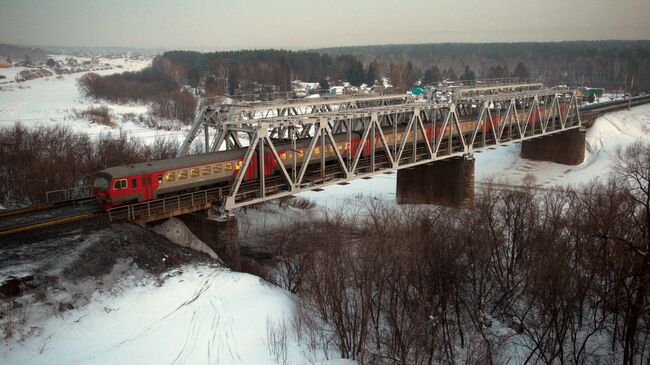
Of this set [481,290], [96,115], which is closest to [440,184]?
[481,290]

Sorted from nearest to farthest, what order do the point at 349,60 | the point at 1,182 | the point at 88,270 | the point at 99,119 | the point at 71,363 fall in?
1. the point at 71,363
2. the point at 88,270
3. the point at 1,182
4. the point at 99,119
5. the point at 349,60

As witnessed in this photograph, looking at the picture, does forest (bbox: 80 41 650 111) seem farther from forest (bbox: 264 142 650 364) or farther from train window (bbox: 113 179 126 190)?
forest (bbox: 264 142 650 364)

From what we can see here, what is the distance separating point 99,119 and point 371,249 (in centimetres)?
6400

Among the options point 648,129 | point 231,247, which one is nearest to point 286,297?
point 231,247

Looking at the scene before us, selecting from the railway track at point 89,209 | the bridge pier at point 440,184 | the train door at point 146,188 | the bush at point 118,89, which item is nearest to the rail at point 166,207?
the railway track at point 89,209

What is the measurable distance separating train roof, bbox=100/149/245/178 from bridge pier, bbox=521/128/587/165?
4863 centimetres

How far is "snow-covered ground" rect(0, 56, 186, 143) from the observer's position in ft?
182

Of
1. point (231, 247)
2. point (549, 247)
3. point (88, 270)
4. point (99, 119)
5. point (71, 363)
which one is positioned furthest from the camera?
point (99, 119)

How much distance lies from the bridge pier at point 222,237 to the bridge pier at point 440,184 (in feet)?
76.5

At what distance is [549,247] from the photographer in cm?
2439

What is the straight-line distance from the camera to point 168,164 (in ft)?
92.8

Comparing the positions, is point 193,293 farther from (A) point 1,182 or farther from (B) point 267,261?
(A) point 1,182

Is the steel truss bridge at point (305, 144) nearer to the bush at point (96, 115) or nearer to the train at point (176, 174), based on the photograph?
the train at point (176, 174)

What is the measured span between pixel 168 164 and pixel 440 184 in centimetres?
2703
